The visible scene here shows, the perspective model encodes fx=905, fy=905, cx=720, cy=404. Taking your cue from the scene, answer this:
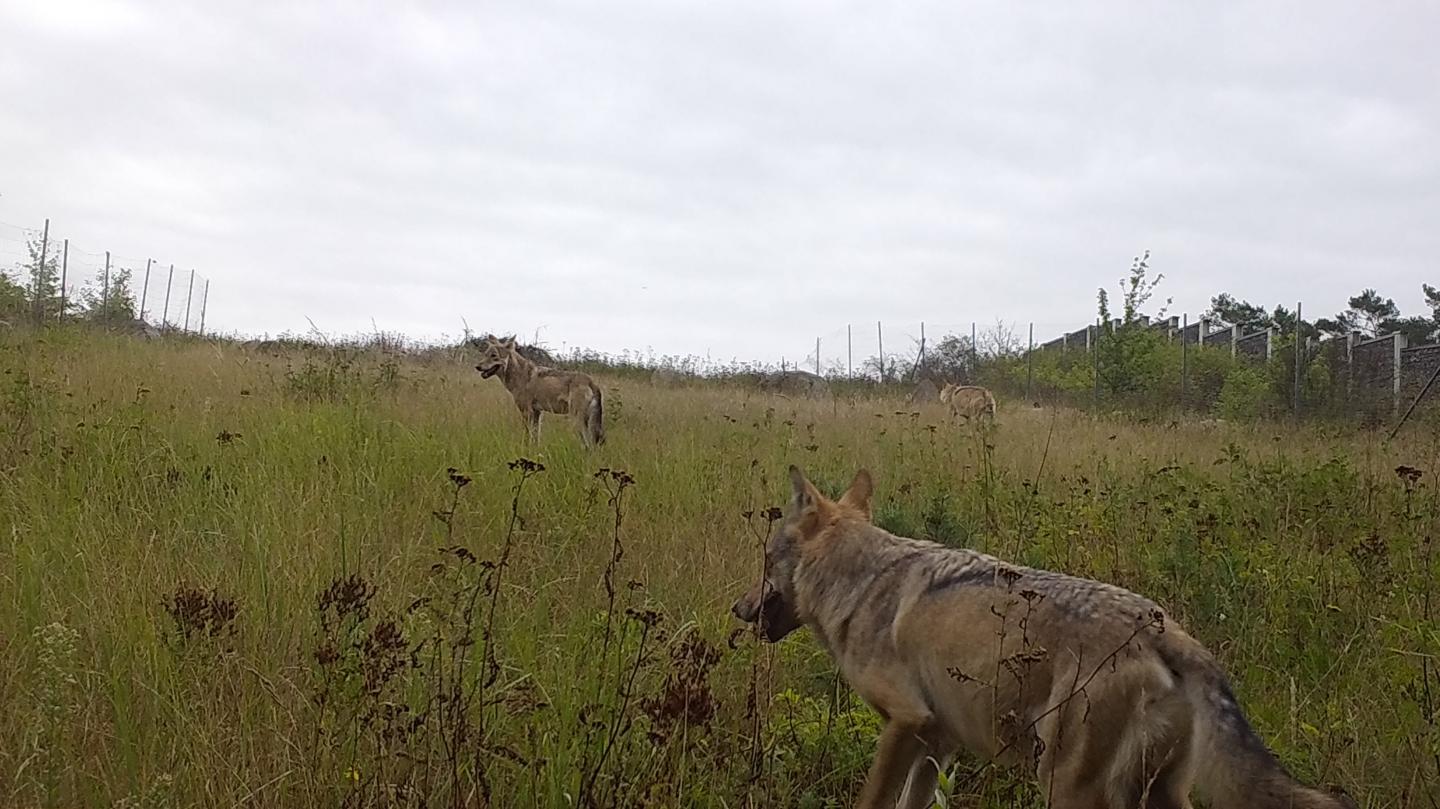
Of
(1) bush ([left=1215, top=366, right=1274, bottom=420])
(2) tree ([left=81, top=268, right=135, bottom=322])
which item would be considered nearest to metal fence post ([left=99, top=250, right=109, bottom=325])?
(2) tree ([left=81, top=268, right=135, bottom=322])

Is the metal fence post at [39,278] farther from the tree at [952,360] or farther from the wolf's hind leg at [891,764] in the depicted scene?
the tree at [952,360]

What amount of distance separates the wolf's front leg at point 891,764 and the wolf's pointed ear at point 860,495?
1212 mm

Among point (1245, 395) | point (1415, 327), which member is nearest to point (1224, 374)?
point (1245, 395)

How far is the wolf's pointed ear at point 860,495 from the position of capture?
4.01 metres

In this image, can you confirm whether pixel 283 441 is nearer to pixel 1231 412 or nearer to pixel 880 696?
pixel 880 696

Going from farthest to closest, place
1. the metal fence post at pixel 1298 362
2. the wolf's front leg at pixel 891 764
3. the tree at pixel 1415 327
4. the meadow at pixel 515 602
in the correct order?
the tree at pixel 1415 327
the metal fence post at pixel 1298 362
the wolf's front leg at pixel 891 764
the meadow at pixel 515 602

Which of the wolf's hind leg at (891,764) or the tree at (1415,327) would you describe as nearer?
the wolf's hind leg at (891,764)

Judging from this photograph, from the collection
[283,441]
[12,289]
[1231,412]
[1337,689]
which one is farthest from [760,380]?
[1337,689]

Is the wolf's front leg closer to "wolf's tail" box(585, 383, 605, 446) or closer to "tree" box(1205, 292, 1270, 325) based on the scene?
"wolf's tail" box(585, 383, 605, 446)

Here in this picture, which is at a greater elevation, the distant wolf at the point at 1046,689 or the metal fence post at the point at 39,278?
the metal fence post at the point at 39,278

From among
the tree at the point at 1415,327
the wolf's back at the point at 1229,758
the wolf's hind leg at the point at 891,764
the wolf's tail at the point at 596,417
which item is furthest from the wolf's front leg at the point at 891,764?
the tree at the point at 1415,327

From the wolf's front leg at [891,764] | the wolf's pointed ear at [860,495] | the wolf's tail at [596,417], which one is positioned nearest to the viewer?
the wolf's front leg at [891,764]

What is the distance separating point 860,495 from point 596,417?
23.3 feet

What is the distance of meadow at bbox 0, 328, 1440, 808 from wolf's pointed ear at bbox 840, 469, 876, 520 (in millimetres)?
762
